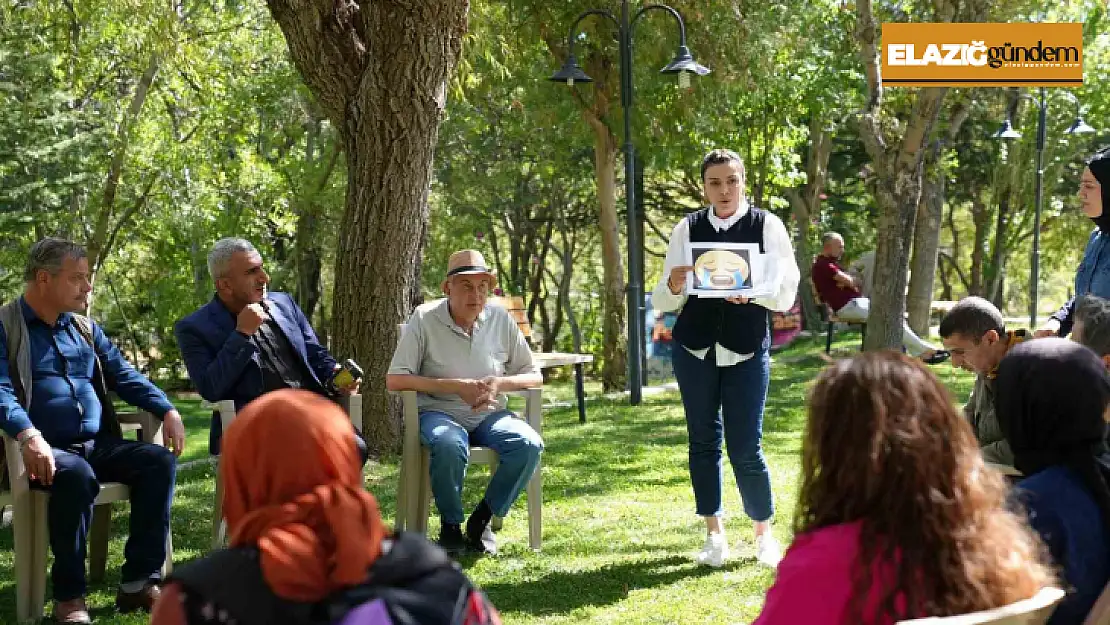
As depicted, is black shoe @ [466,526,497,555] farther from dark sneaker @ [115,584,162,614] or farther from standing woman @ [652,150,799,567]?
dark sneaker @ [115,584,162,614]

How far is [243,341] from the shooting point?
17.9 ft

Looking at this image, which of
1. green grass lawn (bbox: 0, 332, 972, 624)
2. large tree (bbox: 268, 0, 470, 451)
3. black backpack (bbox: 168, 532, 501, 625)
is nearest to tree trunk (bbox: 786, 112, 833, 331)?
green grass lawn (bbox: 0, 332, 972, 624)

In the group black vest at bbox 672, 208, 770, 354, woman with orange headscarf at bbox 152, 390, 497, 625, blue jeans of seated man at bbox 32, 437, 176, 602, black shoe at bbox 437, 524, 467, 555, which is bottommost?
black shoe at bbox 437, 524, 467, 555

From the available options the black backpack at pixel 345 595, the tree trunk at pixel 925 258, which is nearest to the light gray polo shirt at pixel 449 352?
the black backpack at pixel 345 595

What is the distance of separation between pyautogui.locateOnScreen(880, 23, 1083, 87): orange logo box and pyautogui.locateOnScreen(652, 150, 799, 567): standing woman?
798 centimetres

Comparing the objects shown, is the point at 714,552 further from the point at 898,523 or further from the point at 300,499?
the point at 300,499

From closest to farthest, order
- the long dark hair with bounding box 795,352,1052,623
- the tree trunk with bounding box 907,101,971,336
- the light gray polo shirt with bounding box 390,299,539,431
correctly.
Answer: the long dark hair with bounding box 795,352,1052,623
the light gray polo shirt with bounding box 390,299,539,431
the tree trunk with bounding box 907,101,971,336

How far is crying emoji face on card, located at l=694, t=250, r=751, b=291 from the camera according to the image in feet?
17.1

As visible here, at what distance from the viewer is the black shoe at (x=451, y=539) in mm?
5688

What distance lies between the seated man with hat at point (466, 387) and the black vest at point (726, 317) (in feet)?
2.99

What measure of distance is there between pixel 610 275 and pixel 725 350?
8.87m

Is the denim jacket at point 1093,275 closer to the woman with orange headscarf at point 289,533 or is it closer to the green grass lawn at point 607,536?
the green grass lawn at point 607,536

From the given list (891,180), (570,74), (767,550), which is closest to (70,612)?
(767,550)

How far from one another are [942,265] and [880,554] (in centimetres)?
4670
